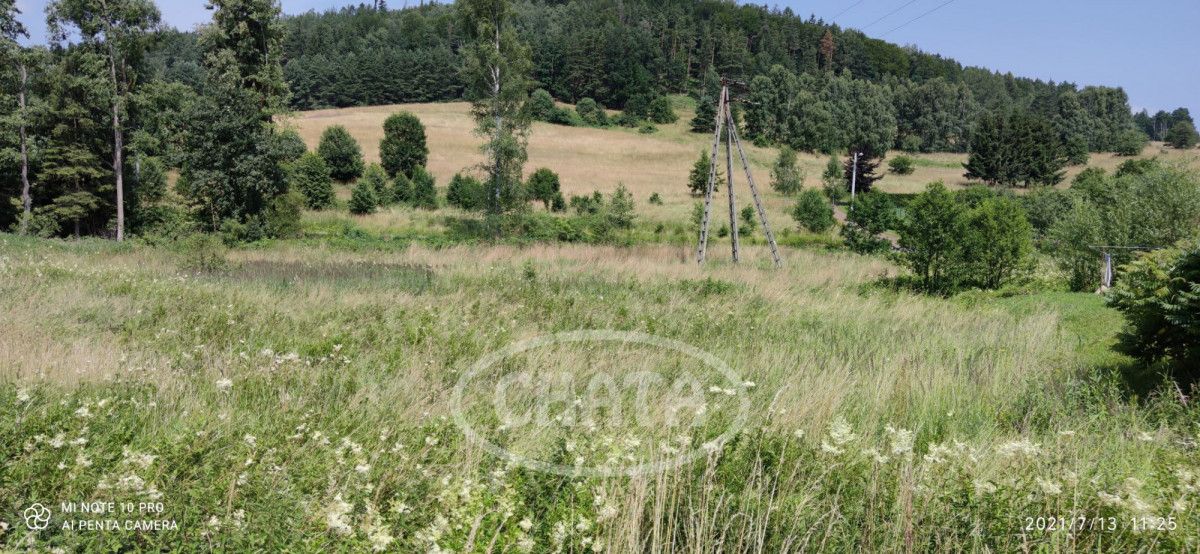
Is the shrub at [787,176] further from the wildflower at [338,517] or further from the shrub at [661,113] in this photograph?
the wildflower at [338,517]

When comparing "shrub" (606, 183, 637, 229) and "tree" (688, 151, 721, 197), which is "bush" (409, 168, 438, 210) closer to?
"shrub" (606, 183, 637, 229)

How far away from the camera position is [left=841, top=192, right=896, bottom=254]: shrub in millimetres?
29609

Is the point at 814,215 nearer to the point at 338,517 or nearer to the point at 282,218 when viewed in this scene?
the point at 282,218

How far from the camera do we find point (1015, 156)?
68.9 meters

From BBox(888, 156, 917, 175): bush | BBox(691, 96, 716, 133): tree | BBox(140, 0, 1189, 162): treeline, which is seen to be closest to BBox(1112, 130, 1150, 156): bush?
BBox(140, 0, 1189, 162): treeline

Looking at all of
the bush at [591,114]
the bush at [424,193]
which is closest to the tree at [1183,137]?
the bush at [591,114]

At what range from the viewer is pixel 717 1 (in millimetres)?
167000

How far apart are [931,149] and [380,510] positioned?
109605mm

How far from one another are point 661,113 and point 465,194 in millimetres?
57758

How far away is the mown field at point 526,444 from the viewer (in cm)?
273

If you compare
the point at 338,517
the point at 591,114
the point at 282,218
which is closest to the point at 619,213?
the point at 282,218
